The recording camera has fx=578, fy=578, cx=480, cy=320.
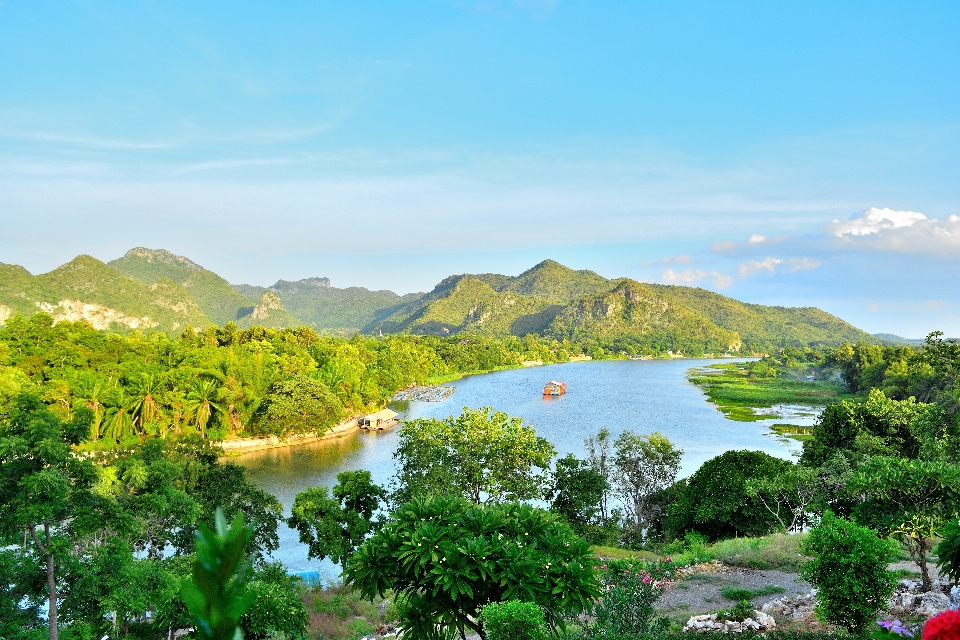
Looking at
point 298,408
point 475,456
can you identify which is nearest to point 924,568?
point 475,456

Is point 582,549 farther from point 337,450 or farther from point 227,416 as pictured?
point 227,416

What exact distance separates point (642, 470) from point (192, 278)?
603 ft

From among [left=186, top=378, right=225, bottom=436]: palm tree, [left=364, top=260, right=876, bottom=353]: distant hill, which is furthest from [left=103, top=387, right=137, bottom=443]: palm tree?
[left=364, top=260, right=876, bottom=353]: distant hill

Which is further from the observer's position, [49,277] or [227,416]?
[49,277]

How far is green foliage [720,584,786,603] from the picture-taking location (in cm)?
1073

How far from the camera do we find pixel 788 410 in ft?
162

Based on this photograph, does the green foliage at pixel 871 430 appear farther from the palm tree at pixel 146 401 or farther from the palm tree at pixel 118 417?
the palm tree at pixel 118 417

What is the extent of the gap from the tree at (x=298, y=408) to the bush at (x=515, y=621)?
32.7 metres

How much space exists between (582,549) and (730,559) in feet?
28.3

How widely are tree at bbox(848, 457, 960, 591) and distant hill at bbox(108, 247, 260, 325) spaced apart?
Result: 165421 millimetres

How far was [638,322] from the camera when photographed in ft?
511

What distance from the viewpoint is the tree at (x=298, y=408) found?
35938 millimetres

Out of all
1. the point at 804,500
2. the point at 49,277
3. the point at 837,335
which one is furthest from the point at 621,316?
the point at 804,500

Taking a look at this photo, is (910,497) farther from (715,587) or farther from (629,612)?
(629,612)
